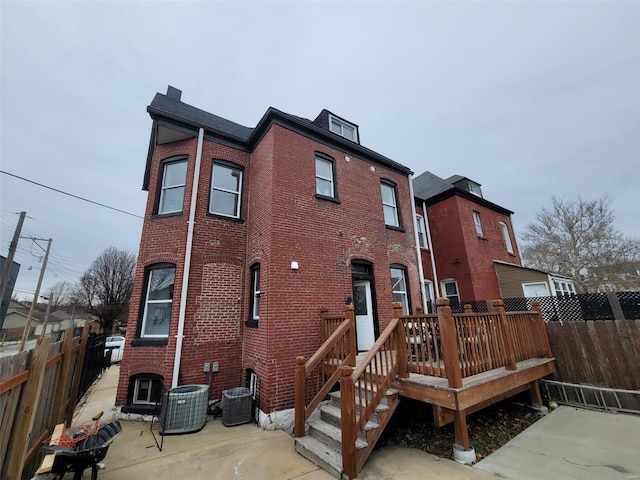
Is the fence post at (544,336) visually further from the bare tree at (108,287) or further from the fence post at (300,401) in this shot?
the bare tree at (108,287)

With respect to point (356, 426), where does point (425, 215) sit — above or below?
above

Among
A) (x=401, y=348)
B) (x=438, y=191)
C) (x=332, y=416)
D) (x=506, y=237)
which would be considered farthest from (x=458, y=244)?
(x=332, y=416)

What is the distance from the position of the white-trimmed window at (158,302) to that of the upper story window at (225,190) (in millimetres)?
2102

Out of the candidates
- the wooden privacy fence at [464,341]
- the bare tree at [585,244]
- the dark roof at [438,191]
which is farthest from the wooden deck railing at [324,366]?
the bare tree at [585,244]

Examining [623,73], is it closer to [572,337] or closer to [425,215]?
[425,215]

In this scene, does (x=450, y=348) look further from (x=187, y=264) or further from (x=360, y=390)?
(x=187, y=264)

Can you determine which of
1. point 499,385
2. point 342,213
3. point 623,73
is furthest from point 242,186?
point 623,73

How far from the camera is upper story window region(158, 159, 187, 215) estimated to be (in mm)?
7488

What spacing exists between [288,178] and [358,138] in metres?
4.61

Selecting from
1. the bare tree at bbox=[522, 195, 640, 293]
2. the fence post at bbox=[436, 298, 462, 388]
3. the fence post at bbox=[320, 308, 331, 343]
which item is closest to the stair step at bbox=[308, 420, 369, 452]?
the fence post at bbox=[436, 298, 462, 388]

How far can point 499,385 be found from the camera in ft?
14.9

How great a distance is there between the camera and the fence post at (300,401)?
4.45m

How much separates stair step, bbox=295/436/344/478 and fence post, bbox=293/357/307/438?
0.16m

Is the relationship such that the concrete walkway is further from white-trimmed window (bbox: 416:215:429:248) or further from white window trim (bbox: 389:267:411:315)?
white-trimmed window (bbox: 416:215:429:248)
